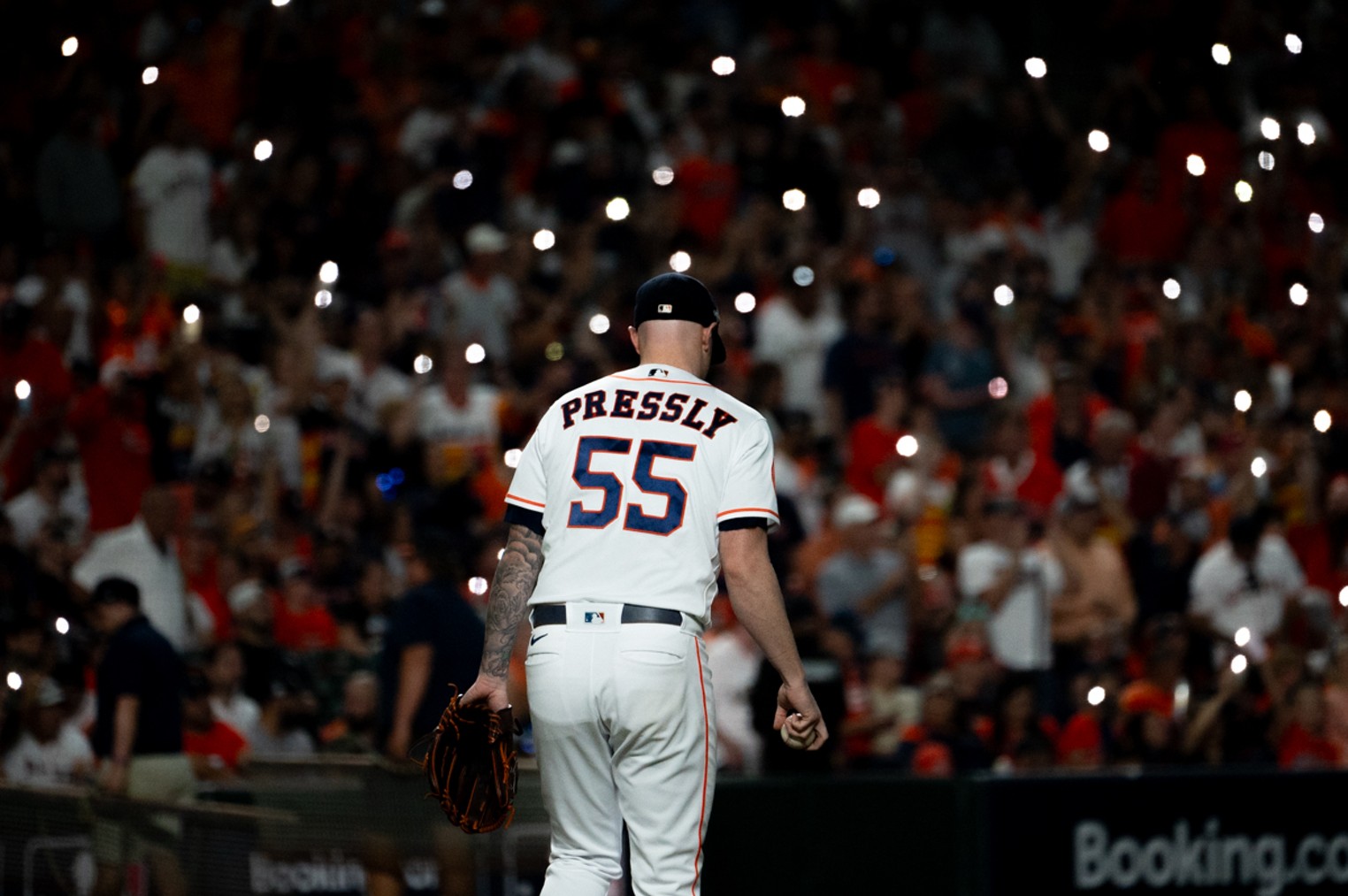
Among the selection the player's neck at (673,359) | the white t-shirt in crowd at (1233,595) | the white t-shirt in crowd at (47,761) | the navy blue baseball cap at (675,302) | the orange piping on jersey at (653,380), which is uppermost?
the navy blue baseball cap at (675,302)

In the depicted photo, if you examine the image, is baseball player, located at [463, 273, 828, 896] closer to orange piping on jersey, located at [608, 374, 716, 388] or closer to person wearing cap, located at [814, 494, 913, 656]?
orange piping on jersey, located at [608, 374, 716, 388]

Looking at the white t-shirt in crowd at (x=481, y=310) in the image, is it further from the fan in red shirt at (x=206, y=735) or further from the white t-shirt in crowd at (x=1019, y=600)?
the fan in red shirt at (x=206, y=735)

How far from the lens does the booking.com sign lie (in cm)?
884

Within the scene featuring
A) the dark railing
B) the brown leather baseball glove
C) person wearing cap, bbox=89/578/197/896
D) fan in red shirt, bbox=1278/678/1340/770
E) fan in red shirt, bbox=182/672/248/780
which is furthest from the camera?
fan in red shirt, bbox=1278/678/1340/770

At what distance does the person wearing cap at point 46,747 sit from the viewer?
9.59m

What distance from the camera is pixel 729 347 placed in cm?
1338

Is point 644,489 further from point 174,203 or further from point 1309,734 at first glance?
point 174,203

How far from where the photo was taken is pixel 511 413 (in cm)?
1251

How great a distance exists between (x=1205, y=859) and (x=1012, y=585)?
2.76m

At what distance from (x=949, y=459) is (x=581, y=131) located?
3956 millimetres

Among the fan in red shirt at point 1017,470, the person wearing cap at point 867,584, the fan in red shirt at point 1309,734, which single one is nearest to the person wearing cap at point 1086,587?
the fan in red shirt at point 1017,470

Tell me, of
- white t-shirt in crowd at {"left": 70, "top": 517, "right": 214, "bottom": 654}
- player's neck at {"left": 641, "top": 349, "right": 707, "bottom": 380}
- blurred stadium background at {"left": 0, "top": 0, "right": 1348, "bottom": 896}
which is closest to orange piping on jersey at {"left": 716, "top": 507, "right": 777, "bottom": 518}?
player's neck at {"left": 641, "top": 349, "right": 707, "bottom": 380}

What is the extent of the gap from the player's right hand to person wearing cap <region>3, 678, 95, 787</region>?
209 inches

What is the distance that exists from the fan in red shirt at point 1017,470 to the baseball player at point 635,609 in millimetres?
7702
